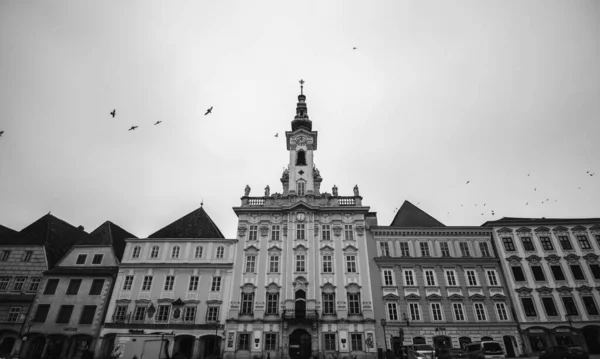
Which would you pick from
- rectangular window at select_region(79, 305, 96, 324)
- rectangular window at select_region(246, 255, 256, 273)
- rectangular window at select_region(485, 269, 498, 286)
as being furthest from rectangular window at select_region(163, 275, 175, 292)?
rectangular window at select_region(485, 269, 498, 286)

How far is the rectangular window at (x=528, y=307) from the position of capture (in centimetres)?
3300

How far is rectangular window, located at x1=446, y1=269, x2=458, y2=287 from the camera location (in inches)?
1373

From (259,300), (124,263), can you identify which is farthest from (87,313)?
(259,300)

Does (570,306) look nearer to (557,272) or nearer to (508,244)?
(557,272)

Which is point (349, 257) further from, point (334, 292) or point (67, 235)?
point (67, 235)

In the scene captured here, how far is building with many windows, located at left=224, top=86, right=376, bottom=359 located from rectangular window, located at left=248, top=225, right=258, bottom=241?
0.12 meters

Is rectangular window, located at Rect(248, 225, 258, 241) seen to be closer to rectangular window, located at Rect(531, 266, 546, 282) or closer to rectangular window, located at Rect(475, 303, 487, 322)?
rectangular window, located at Rect(475, 303, 487, 322)

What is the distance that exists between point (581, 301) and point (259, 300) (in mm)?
33256

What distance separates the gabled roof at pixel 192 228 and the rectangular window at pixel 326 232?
12916 millimetres

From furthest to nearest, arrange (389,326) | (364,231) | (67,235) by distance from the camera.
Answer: (67,235) < (364,231) < (389,326)

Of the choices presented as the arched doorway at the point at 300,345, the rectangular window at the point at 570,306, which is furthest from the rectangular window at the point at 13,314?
the rectangular window at the point at 570,306

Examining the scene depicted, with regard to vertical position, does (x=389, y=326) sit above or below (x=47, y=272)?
below

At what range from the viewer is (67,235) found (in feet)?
143

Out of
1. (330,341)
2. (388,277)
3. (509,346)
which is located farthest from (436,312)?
(330,341)
